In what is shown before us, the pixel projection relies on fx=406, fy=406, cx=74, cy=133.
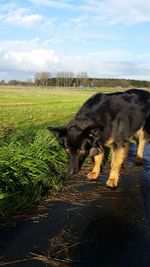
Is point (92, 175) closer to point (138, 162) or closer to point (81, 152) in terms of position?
point (81, 152)

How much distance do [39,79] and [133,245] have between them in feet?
468

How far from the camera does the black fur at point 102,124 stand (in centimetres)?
705

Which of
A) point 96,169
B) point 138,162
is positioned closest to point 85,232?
point 96,169

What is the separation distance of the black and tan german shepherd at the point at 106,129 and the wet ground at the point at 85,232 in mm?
622

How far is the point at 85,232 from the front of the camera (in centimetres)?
534

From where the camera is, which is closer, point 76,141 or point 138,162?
point 76,141

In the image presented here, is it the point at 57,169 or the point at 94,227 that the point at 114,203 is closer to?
the point at 94,227

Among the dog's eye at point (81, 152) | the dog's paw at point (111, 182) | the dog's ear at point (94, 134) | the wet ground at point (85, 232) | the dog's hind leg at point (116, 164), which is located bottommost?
the wet ground at point (85, 232)

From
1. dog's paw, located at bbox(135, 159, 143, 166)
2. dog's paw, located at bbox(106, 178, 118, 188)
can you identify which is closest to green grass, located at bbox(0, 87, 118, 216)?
dog's paw, located at bbox(106, 178, 118, 188)

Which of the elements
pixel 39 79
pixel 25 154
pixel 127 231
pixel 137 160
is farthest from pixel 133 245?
pixel 39 79

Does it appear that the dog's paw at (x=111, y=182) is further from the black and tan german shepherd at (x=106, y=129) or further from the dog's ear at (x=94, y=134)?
the dog's ear at (x=94, y=134)

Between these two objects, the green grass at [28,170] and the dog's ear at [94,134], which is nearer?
the green grass at [28,170]

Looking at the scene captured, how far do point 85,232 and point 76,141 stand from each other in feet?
6.60

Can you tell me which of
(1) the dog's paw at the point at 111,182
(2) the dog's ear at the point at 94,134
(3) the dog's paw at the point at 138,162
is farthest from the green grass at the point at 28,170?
(3) the dog's paw at the point at 138,162
